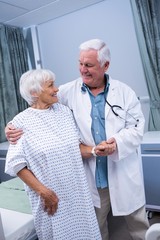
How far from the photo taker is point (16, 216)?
1.44 m

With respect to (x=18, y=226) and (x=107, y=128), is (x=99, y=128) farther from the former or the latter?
(x=18, y=226)

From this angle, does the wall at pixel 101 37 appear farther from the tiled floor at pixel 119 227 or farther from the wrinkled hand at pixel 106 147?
the wrinkled hand at pixel 106 147

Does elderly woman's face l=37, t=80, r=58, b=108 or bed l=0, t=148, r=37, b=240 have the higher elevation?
elderly woman's face l=37, t=80, r=58, b=108

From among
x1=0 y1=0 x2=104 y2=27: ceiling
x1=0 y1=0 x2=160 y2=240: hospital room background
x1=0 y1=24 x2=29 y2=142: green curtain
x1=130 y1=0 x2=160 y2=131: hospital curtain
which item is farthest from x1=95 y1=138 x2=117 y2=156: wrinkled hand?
x1=0 y1=24 x2=29 y2=142: green curtain

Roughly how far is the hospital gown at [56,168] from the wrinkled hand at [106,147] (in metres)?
0.12

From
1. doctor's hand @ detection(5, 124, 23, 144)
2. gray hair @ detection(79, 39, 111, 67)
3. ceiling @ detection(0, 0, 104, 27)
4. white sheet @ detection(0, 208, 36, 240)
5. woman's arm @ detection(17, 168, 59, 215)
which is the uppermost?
ceiling @ detection(0, 0, 104, 27)

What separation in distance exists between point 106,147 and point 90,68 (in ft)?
1.59

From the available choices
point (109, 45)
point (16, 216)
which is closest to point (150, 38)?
point (109, 45)

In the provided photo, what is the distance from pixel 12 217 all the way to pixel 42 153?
50cm

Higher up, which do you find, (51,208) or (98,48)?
(98,48)

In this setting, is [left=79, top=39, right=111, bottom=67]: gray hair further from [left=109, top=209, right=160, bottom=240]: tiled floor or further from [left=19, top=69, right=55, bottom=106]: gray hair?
[left=109, top=209, right=160, bottom=240]: tiled floor

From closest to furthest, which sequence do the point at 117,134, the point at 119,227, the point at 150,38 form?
the point at 117,134 < the point at 119,227 < the point at 150,38

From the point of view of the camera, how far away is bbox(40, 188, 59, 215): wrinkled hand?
3.95 ft

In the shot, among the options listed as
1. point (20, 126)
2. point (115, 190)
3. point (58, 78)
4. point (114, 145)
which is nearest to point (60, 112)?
point (20, 126)
